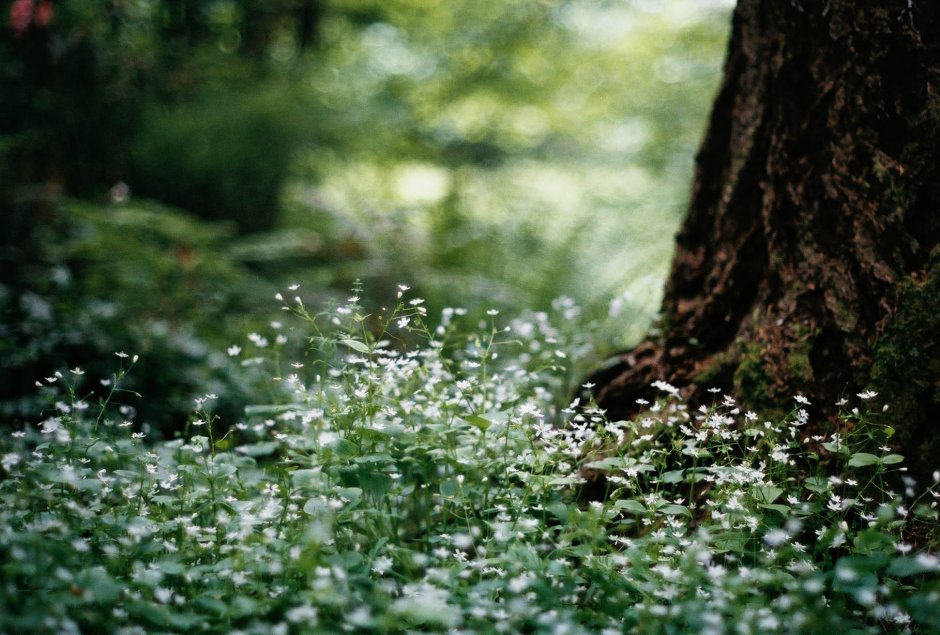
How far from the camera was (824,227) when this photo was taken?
2396mm

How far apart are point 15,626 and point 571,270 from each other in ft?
16.1

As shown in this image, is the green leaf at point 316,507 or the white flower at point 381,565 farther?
the green leaf at point 316,507

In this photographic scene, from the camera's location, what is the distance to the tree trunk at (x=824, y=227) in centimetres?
217

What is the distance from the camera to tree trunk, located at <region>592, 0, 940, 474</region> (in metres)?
2.17

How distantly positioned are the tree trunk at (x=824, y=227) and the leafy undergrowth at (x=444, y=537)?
0.17 metres

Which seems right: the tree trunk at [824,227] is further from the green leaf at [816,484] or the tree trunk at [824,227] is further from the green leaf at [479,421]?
the green leaf at [479,421]

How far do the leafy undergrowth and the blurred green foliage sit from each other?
2.01 m

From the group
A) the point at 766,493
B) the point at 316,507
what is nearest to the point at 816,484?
the point at 766,493

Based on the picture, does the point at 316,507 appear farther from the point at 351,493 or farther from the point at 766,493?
the point at 766,493

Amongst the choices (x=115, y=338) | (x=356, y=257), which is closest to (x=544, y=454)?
(x=115, y=338)

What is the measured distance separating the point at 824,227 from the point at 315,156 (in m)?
6.59

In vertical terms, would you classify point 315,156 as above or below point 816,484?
above

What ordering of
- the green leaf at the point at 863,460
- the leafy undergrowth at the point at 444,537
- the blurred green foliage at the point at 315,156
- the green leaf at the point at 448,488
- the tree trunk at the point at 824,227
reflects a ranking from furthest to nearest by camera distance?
1. the blurred green foliage at the point at 315,156
2. the tree trunk at the point at 824,227
3. the green leaf at the point at 448,488
4. the green leaf at the point at 863,460
5. the leafy undergrowth at the point at 444,537

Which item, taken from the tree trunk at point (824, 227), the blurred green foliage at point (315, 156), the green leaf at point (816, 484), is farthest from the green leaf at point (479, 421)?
the blurred green foliage at point (315, 156)
